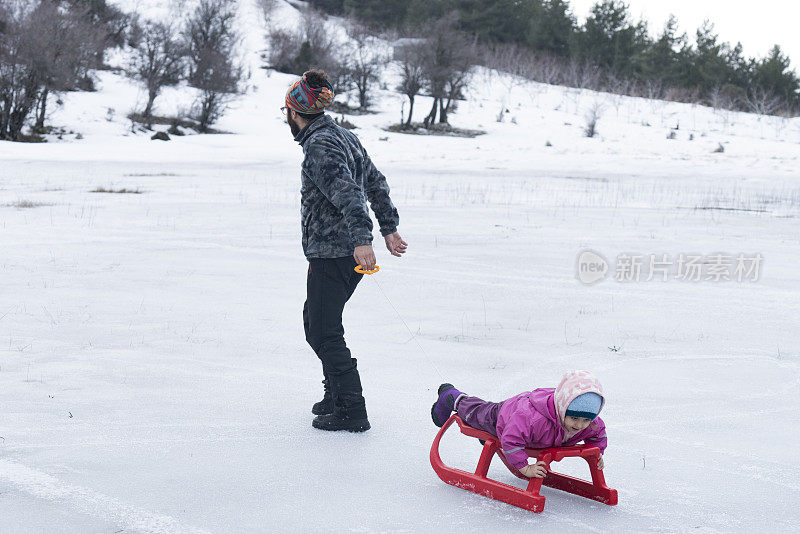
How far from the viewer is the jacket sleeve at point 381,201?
12.4 ft

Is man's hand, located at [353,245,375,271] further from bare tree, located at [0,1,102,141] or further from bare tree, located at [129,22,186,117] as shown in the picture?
bare tree, located at [129,22,186,117]

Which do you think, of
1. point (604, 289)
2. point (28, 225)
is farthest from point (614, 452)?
point (28, 225)

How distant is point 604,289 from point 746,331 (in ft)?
5.50

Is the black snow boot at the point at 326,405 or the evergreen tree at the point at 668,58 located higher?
the evergreen tree at the point at 668,58

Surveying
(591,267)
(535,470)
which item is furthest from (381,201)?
(591,267)

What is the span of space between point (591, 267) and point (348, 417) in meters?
5.34

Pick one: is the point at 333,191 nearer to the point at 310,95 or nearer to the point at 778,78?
the point at 310,95

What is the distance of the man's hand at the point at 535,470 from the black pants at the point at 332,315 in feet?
3.53

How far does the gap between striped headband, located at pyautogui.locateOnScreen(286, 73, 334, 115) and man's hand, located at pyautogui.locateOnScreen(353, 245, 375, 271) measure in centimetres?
67

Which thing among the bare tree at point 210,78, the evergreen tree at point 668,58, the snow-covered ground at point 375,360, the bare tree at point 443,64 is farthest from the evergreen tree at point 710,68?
the snow-covered ground at point 375,360

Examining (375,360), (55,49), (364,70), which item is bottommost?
(375,360)

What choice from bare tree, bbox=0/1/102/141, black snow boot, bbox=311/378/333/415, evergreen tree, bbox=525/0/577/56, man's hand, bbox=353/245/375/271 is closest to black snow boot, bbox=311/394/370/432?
black snow boot, bbox=311/378/333/415

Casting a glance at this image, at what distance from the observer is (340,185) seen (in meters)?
3.40

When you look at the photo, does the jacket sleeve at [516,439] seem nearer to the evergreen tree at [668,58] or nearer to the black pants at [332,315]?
the black pants at [332,315]
